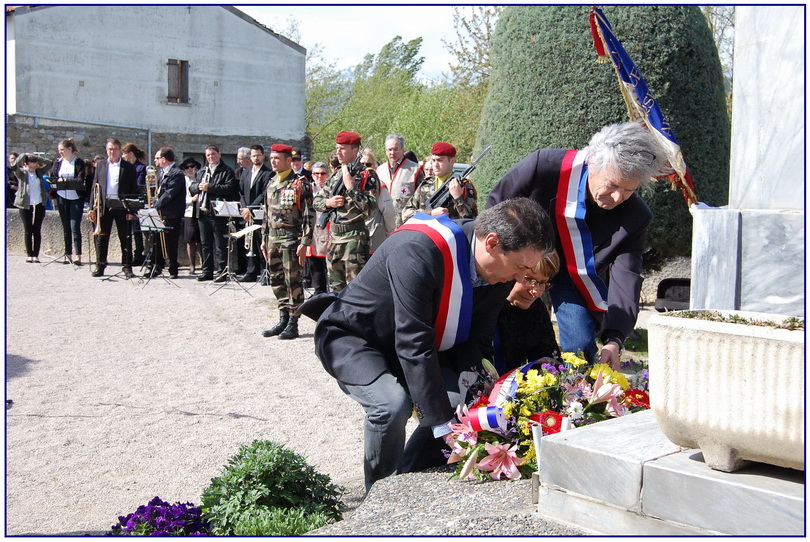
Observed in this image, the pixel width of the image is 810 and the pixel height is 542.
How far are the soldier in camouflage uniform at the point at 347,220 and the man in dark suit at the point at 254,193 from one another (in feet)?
12.2

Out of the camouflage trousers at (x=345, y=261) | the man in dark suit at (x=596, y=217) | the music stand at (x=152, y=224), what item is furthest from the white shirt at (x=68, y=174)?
the man in dark suit at (x=596, y=217)

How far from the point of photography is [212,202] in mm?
13117

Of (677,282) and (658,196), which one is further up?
(658,196)

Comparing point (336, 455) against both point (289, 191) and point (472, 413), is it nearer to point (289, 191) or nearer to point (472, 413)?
point (472, 413)

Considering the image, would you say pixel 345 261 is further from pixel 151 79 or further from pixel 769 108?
pixel 151 79

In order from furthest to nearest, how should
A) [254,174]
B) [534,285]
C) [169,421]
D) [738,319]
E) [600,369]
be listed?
[254,174]
[169,421]
[534,285]
[600,369]
[738,319]

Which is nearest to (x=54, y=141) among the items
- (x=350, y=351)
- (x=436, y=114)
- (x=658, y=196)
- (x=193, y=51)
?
(x=193, y=51)

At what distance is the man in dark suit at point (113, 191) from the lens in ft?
43.7

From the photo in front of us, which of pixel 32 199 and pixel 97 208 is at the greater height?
pixel 32 199

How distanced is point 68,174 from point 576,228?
1162cm

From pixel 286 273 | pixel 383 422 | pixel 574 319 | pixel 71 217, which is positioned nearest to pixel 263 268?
pixel 71 217

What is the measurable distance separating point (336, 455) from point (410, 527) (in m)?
2.09

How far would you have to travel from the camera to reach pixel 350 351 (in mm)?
3936

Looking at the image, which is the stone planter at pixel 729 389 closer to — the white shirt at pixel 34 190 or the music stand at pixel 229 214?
the music stand at pixel 229 214
